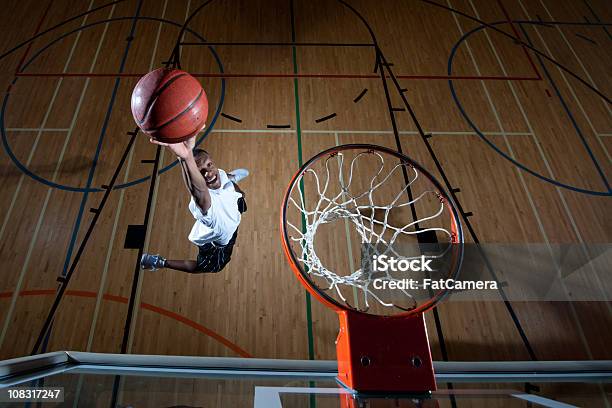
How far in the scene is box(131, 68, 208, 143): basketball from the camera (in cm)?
205

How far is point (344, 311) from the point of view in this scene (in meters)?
1.69

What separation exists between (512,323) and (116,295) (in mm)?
2714

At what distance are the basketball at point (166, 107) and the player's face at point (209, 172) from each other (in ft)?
2.78

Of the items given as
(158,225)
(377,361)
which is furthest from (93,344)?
(377,361)

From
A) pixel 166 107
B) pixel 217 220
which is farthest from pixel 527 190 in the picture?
pixel 166 107

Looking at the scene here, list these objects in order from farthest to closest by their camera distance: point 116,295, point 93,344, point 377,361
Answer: point 116,295 < point 93,344 < point 377,361

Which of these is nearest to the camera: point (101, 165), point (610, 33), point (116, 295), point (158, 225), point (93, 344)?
point (93, 344)

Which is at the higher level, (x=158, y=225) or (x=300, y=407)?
(x=158, y=225)

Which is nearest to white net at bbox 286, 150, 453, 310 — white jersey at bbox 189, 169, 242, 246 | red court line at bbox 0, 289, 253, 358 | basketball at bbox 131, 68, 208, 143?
white jersey at bbox 189, 169, 242, 246

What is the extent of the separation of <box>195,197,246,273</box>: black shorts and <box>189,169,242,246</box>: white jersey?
0.03 meters

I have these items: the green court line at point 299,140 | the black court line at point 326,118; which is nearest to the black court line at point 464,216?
the black court line at point 326,118

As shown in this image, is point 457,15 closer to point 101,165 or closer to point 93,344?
point 101,165

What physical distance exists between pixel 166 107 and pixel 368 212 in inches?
66.9

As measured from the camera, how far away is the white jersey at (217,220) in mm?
2980
